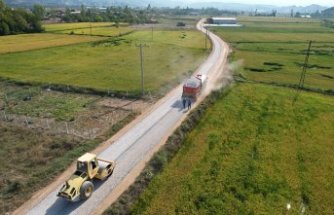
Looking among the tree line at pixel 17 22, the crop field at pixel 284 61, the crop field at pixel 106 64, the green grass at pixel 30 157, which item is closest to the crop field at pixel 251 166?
the green grass at pixel 30 157

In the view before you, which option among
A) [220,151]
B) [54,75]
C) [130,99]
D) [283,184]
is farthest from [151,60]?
[283,184]

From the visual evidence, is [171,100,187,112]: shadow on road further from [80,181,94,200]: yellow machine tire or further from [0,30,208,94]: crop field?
[80,181,94,200]: yellow machine tire

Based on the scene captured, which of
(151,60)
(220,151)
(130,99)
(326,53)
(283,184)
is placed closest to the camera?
(283,184)

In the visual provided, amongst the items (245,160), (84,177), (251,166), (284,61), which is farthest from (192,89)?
(284,61)

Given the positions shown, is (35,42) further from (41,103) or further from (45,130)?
(45,130)

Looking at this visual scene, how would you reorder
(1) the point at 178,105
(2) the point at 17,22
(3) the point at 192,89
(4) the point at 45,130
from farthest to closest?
(2) the point at 17,22 < (3) the point at 192,89 < (1) the point at 178,105 < (4) the point at 45,130

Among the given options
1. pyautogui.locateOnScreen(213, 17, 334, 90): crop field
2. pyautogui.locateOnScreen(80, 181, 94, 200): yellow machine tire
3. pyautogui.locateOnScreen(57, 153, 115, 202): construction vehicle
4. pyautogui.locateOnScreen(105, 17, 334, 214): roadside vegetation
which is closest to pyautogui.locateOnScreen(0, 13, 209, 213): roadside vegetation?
pyautogui.locateOnScreen(57, 153, 115, 202): construction vehicle

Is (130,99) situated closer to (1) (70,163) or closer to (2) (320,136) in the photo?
(1) (70,163)
